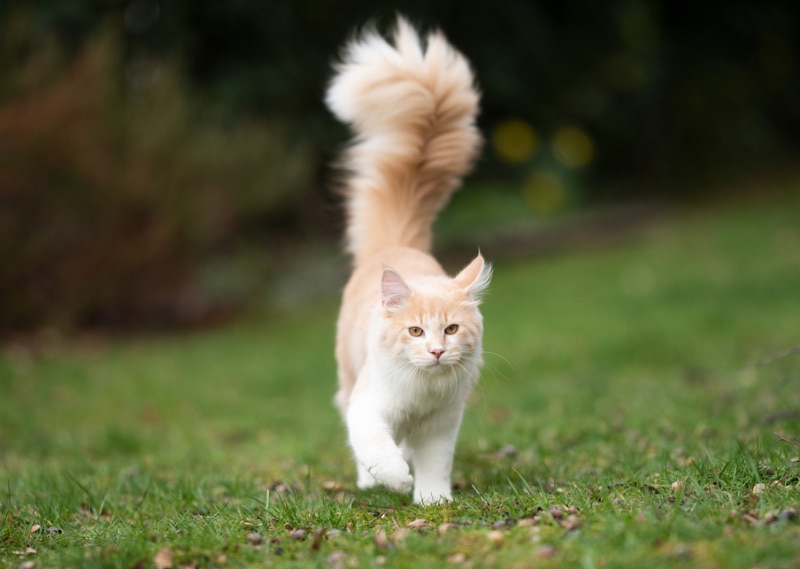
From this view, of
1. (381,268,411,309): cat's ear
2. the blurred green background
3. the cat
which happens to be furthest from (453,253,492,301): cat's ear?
the blurred green background

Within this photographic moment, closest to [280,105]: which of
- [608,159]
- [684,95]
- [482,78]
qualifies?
[482,78]

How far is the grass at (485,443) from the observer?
345 centimetres

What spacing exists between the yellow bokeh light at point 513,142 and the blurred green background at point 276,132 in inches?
1.7

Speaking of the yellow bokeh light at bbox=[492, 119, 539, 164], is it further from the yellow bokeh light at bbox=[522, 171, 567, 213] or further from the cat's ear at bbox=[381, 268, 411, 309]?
the cat's ear at bbox=[381, 268, 411, 309]

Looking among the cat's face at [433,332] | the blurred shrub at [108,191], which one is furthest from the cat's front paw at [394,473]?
the blurred shrub at [108,191]

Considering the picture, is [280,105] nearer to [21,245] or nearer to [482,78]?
[482,78]

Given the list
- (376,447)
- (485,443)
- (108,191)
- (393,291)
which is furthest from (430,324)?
(108,191)

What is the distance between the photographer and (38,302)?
11117 mm

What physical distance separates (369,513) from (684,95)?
833 inches

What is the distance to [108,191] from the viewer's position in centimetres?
1119

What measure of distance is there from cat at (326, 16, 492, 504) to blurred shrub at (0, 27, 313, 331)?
566 centimetres

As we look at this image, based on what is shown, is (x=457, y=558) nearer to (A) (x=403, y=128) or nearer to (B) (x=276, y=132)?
(A) (x=403, y=128)

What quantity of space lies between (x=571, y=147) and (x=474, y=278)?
16429 millimetres

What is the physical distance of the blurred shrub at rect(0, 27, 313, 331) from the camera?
33.8 ft
